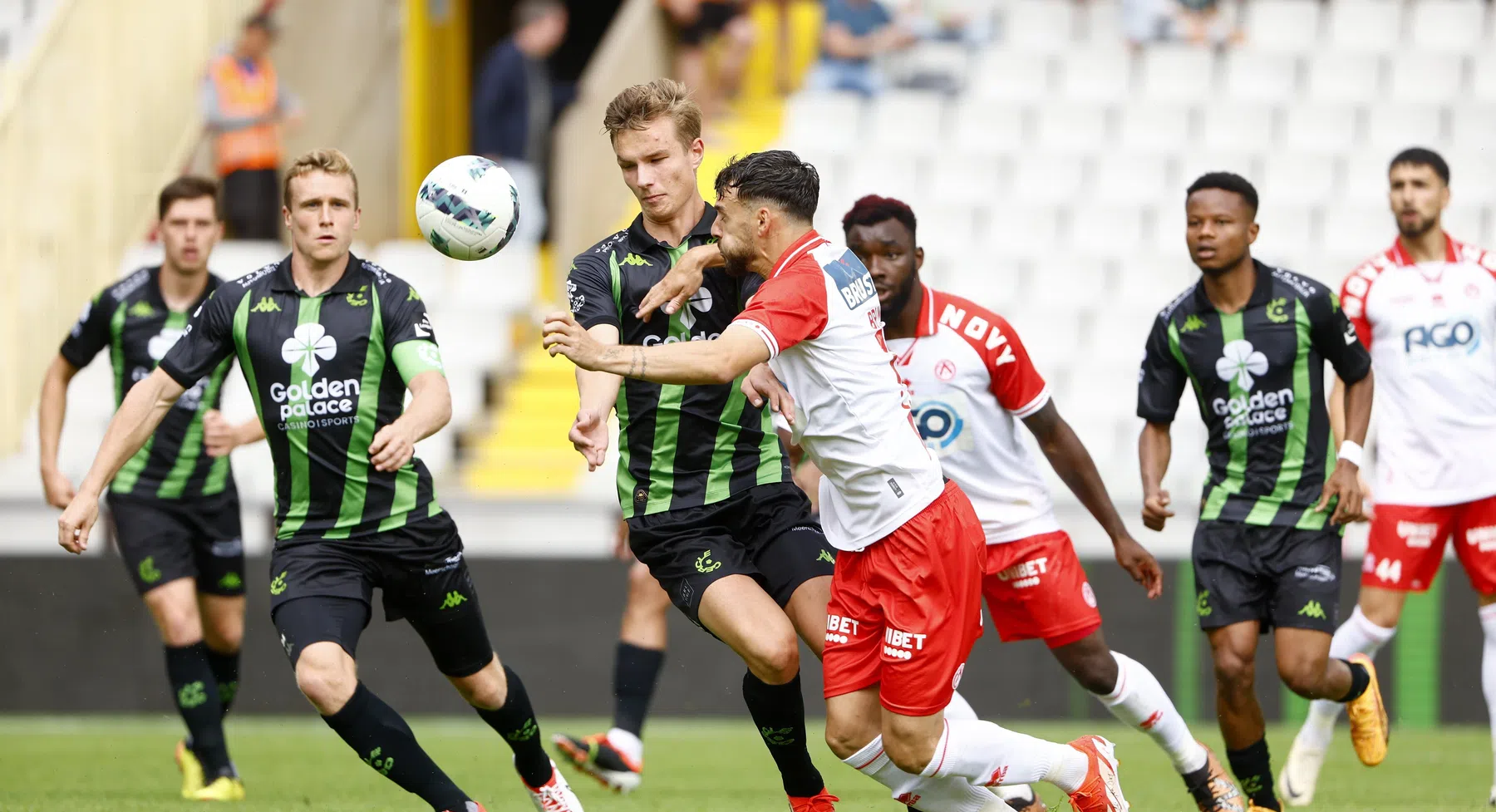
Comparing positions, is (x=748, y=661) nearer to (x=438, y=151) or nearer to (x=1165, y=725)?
(x=1165, y=725)

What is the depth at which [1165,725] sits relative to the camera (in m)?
6.30

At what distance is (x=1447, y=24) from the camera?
48.4 ft

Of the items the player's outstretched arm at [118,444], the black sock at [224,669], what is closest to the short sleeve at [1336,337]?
the player's outstretched arm at [118,444]

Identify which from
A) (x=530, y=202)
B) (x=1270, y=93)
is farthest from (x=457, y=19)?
(x=1270, y=93)

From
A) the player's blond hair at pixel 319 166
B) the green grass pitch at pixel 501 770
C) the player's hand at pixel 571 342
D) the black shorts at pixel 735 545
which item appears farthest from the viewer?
the green grass pitch at pixel 501 770

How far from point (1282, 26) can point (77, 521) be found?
1178 cm

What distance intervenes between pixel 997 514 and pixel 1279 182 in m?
8.16

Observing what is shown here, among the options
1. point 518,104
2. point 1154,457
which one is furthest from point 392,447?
point 518,104

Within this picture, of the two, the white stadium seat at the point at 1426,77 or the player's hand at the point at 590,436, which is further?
the white stadium seat at the point at 1426,77

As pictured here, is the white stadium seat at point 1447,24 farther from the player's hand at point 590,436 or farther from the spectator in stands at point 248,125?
the player's hand at point 590,436

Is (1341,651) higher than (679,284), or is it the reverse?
(679,284)

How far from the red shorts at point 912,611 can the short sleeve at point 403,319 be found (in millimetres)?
1607

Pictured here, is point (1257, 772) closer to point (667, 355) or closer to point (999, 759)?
point (999, 759)

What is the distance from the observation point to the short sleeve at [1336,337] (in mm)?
6566
